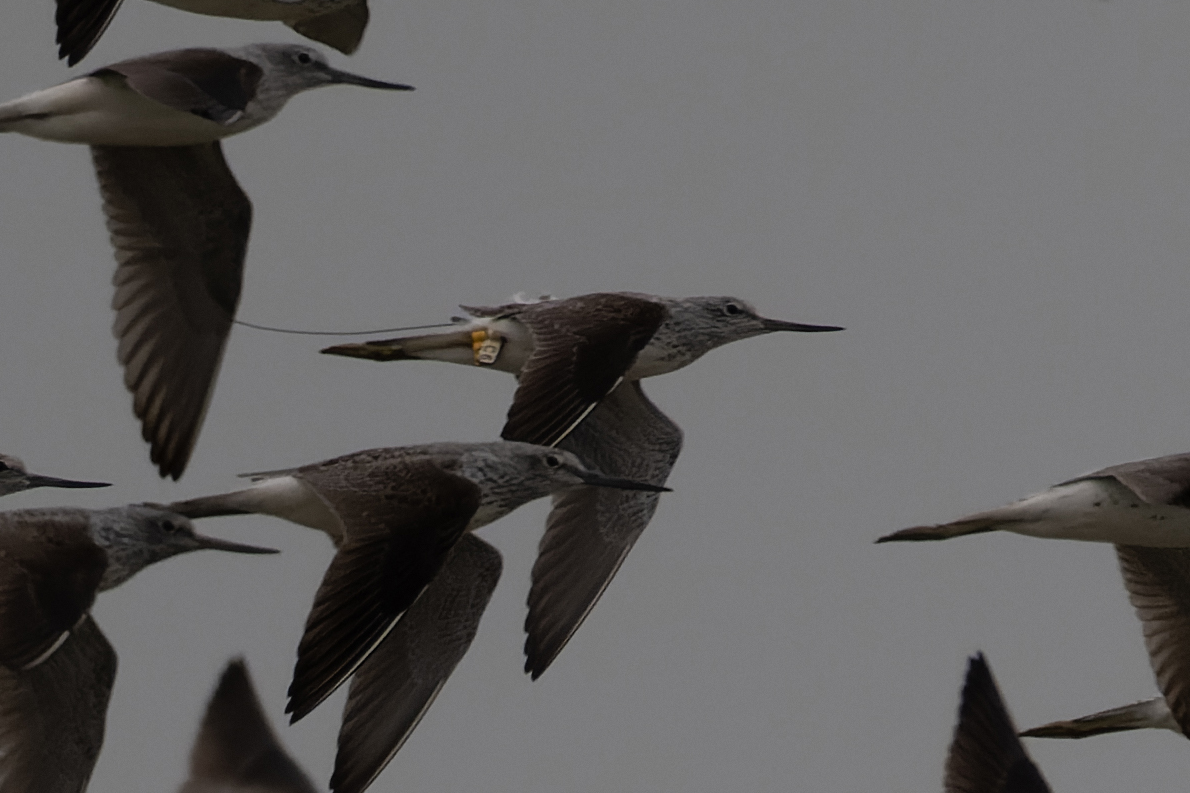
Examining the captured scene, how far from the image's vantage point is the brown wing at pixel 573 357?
50.2 ft

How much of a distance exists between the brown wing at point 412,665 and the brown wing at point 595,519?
2.99 ft

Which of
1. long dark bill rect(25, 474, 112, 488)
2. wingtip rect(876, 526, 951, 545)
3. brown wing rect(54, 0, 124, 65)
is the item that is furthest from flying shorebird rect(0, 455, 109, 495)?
wingtip rect(876, 526, 951, 545)

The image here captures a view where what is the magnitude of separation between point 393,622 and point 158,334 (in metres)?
3.85

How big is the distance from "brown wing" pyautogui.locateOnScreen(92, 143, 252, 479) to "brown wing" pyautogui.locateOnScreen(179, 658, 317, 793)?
1.50 metres

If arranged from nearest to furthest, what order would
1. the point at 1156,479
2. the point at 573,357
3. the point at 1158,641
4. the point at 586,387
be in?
the point at 1156,479 < the point at 586,387 < the point at 573,357 < the point at 1158,641

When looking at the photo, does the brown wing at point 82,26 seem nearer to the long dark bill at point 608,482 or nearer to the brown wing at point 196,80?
the brown wing at point 196,80

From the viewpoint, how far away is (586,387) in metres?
15.5

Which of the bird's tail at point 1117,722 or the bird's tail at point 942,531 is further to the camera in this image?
the bird's tail at point 1117,722

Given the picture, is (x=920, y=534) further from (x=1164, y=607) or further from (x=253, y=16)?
(x=253, y=16)

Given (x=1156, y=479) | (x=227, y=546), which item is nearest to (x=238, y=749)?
(x=227, y=546)

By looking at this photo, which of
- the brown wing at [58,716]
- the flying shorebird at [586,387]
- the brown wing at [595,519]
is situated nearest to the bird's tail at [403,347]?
Result: the flying shorebird at [586,387]

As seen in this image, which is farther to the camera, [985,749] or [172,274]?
[985,749]

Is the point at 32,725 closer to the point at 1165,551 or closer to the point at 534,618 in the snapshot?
the point at 534,618

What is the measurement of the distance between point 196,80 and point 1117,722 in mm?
6571
